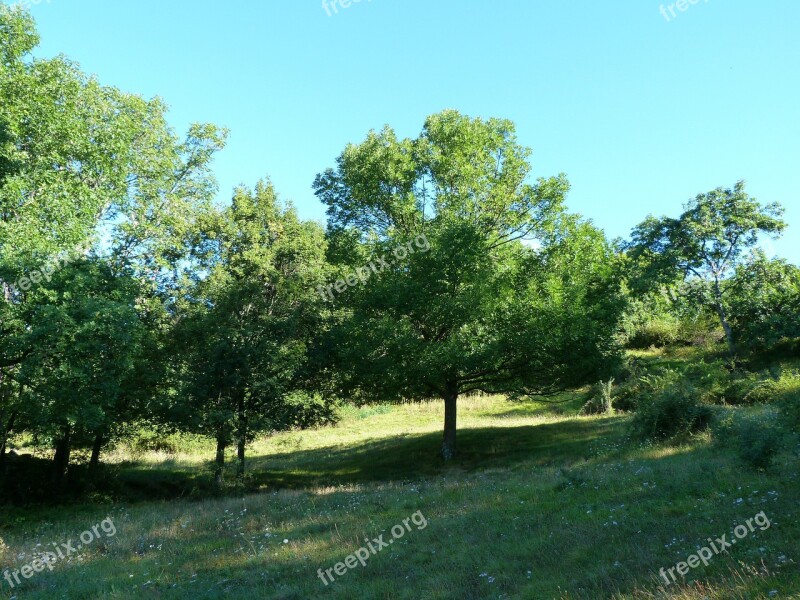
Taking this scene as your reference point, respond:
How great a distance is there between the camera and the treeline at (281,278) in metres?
19.0

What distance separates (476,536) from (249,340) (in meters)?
14.4

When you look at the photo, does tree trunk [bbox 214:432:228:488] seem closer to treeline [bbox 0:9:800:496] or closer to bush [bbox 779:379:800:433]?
treeline [bbox 0:9:800:496]

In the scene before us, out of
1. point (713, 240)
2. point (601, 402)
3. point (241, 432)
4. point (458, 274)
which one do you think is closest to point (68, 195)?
point (241, 432)

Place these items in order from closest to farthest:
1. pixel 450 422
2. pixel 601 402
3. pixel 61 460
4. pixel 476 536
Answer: pixel 476 536, pixel 61 460, pixel 450 422, pixel 601 402

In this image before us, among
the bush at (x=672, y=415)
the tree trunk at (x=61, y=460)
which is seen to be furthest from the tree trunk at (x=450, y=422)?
the tree trunk at (x=61, y=460)

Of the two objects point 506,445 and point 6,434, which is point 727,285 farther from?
point 6,434

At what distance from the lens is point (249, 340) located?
21750 millimetres

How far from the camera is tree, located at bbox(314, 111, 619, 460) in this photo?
70.5 ft

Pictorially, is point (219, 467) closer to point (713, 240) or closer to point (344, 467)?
point (344, 467)

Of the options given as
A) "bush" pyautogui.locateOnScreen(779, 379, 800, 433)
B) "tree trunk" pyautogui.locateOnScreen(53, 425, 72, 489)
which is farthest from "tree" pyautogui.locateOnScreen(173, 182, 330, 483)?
"bush" pyautogui.locateOnScreen(779, 379, 800, 433)

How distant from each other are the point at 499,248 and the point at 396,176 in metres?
5.83

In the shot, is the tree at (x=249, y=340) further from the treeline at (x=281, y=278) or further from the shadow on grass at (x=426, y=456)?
the shadow on grass at (x=426, y=456)

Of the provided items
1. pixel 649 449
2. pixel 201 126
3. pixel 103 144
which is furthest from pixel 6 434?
pixel 649 449

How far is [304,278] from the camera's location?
25469mm
